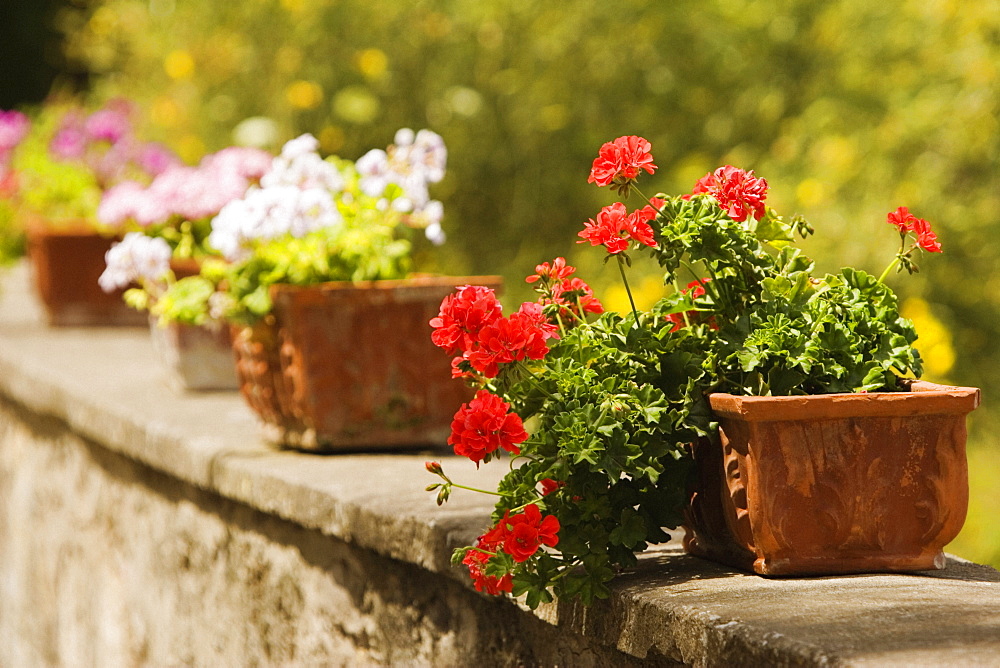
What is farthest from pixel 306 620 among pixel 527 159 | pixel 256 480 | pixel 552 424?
pixel 527 159

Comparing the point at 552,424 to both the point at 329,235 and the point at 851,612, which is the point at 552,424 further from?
the point at 329,235

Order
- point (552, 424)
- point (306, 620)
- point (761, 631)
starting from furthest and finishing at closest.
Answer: point (306, 620) → point (552, 424) → point (761, 631)

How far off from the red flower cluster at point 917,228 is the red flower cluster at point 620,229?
10.3 inches

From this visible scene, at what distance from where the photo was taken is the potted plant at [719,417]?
4.35 feet

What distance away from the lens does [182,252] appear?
270cm

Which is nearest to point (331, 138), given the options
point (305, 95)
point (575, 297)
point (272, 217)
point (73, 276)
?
point (305, 95)

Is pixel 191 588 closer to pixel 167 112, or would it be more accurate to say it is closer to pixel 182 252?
pixel 182 252

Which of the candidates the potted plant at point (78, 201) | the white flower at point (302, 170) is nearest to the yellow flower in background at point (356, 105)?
the potted plant at point (78, 201)

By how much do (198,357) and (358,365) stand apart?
0.98 metres

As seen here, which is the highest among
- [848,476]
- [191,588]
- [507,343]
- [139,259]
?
[139,259]

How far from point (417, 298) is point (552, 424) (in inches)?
37.5

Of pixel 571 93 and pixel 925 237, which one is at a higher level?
pixel 571 93

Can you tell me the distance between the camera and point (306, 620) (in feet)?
6.88

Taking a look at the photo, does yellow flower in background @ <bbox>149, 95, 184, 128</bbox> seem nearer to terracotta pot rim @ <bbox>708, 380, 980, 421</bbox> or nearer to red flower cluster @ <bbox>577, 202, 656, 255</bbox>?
red flower cluster @ <bbox>577, 202, 656, 255</bbox>
